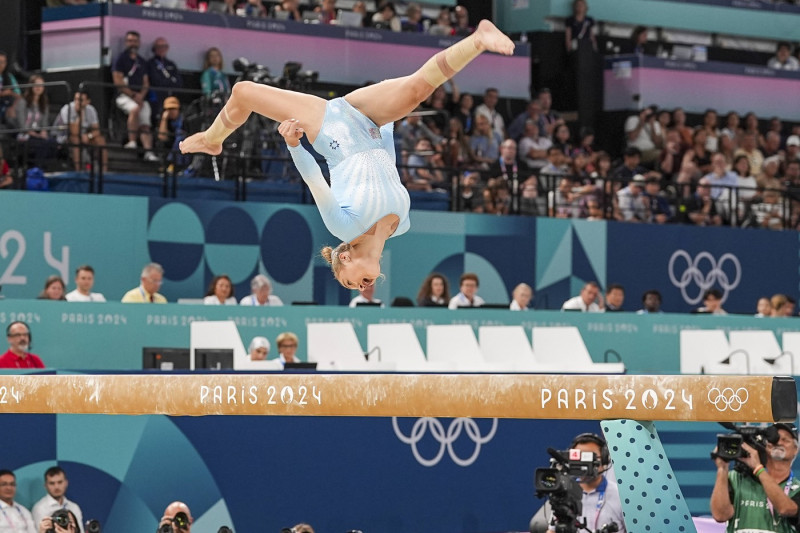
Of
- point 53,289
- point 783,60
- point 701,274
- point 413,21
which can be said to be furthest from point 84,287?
point 783,60

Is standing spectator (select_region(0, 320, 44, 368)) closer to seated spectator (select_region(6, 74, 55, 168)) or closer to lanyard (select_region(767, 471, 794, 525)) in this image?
seated spectator (select_region(6, 74, 55, 168))

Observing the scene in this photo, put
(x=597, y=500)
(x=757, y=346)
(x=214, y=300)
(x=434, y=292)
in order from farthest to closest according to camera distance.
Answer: (x=434, y=292)
(x=757, y=346)
(x=214, y=300)
(x=597, y=500)

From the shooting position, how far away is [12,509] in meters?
10.2

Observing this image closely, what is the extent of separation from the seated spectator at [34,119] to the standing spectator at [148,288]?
2.14 metres

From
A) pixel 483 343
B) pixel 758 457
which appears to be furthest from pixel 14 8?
pixel 758 457

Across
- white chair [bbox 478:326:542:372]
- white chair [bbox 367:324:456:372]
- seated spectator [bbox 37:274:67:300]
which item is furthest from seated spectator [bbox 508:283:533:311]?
seated spectator [bbox 37:274:67:300]

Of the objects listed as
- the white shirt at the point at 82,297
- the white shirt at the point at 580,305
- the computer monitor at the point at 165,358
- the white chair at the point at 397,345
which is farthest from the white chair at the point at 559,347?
the white shirt at the point at 82,297

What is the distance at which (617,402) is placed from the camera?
21.8 feet

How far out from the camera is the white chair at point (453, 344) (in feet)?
43.0

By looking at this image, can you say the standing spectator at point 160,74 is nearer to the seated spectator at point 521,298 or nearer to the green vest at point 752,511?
the seated spectator at point 521,298

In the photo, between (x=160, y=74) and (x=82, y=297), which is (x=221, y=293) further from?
(x=160, y=74)

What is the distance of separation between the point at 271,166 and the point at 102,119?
72.6 inches

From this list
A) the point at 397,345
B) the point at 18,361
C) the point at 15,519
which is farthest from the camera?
the point at 397,345

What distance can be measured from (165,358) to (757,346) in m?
5.89
